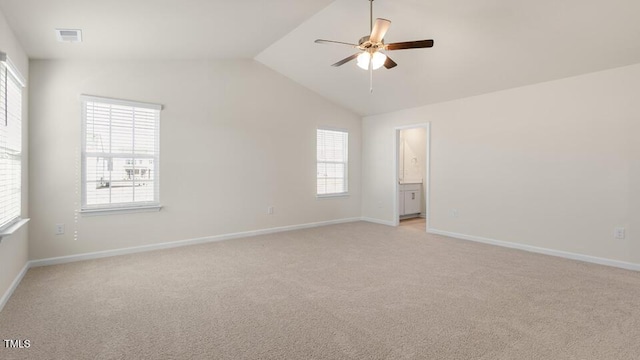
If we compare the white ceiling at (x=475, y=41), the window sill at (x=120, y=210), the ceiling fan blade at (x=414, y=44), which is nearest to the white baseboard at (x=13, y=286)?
the window sill at (x=120, y=210)

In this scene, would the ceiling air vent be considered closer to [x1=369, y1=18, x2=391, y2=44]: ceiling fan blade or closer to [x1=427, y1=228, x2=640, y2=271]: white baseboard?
[x1=369, y1=18, x2=391, y2=44]: ceiling fan blade

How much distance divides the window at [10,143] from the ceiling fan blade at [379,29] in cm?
313

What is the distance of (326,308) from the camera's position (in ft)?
8.63

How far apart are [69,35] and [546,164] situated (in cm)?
604

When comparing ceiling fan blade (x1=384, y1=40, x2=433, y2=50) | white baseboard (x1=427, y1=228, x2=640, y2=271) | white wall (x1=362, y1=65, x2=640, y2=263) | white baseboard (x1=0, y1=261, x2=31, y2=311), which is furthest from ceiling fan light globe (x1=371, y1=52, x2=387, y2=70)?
white baseboard (x1=0, y1=261, x2=31, y2=311)

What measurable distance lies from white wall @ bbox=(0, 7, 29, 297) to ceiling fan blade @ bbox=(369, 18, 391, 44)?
Result: 318 centimetres

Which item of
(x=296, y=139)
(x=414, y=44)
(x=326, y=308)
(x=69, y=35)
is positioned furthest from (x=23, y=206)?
(x=414, y=44)

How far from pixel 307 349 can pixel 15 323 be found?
2265 millimetres

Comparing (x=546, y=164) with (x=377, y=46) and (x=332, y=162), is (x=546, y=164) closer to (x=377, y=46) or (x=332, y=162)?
(x=377, y=46)

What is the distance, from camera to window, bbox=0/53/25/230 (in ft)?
8.73

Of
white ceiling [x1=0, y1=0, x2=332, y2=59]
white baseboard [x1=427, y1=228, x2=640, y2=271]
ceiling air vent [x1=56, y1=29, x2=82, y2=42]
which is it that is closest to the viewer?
white ceiling [x1=0, y1=0, x2=332, y2=59]

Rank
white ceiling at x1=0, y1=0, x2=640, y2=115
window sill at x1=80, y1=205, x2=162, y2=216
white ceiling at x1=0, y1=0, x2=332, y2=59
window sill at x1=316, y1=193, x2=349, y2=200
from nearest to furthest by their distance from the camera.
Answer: white ceiling at x1=0, y1=0, x2=332, y2=59 < white ceiling at x1=0, y1=0, x2=640, y2=115 < window sill at x1=80, y1=205, x2=162, y2=216 < window sill at x1=316, y1=193, x2=349, y2=200

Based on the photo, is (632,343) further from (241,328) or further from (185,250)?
(185,250)

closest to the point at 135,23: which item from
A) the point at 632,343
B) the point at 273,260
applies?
the point at 273,260
